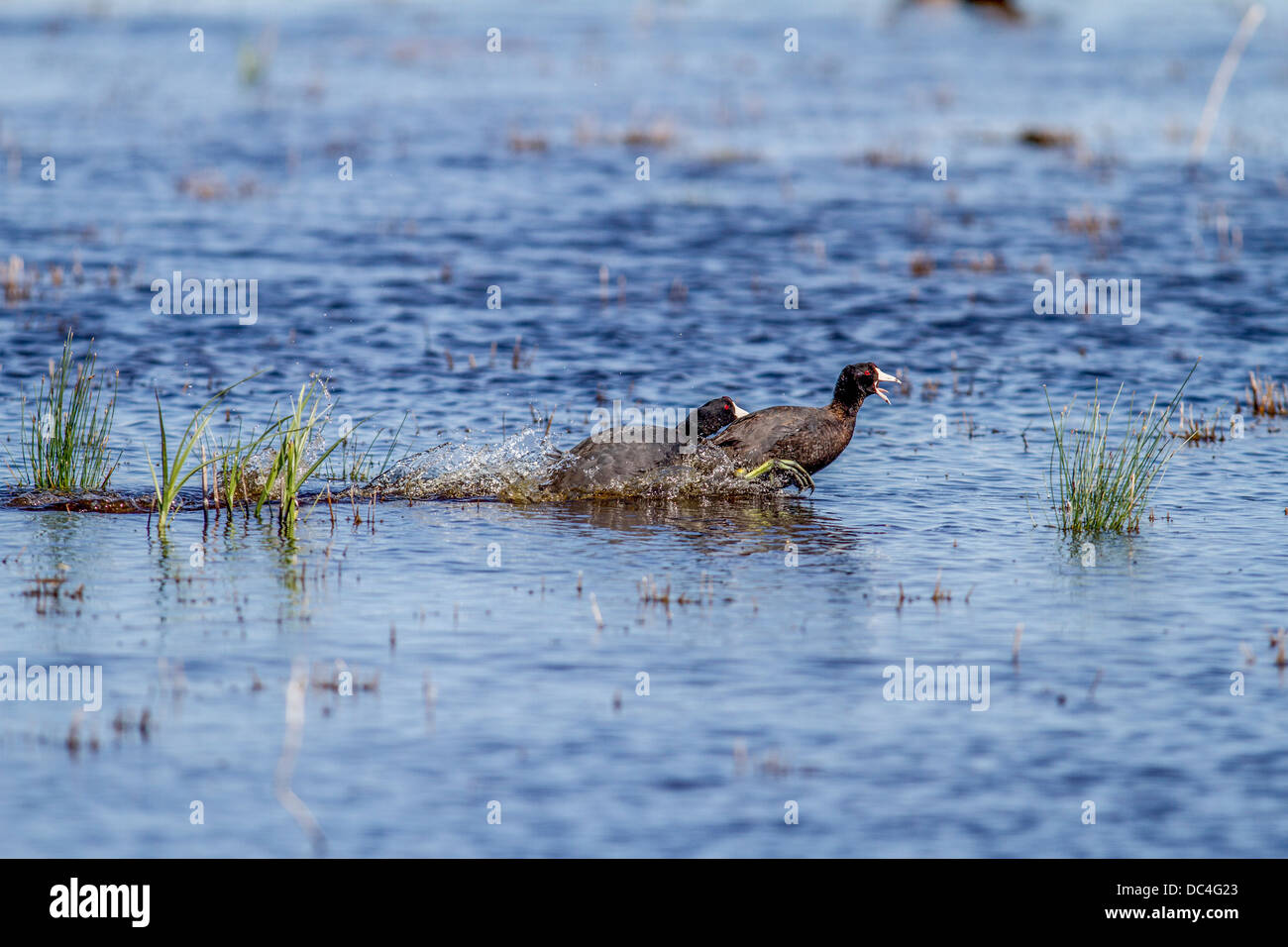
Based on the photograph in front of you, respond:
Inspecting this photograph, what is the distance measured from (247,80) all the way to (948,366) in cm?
2688

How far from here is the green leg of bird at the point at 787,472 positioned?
49.3 ft

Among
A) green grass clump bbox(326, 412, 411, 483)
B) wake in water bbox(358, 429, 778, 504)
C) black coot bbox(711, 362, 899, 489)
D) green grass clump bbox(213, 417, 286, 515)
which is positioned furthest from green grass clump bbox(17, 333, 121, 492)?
black coot bbox(711, 362, 899, 489)

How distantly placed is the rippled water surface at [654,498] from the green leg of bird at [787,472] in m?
0.31

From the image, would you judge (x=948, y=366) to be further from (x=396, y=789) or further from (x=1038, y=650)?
(x=396, y=789)

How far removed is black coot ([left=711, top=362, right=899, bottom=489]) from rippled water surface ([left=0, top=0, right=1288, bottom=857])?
390 millimetres

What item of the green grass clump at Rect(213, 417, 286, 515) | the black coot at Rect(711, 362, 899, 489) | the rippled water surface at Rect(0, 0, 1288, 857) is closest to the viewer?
the rippled water surface at Rect(0, 0, 1288, 857)

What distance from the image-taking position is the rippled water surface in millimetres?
8602

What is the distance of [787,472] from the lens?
15.5 meters

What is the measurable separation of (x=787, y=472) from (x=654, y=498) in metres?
1.30

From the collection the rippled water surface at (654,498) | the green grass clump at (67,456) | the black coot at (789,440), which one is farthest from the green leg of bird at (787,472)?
the green grass clump at (67,456)

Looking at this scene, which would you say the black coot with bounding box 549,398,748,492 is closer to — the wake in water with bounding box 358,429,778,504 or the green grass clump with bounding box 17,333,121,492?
the wake in water with bounding box 358,429,778,504

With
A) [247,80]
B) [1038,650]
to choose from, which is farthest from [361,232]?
[1038,650]
